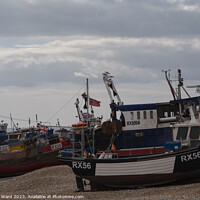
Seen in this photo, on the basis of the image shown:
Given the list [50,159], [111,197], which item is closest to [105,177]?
[111,197]

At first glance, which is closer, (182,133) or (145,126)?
(182,133)

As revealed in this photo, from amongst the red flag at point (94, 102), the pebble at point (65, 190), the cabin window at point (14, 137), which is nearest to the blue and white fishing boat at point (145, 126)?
the pebble at point (65, 190)

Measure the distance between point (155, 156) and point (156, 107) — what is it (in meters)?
8.23

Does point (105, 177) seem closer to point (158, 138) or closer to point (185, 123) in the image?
point (185, 123)

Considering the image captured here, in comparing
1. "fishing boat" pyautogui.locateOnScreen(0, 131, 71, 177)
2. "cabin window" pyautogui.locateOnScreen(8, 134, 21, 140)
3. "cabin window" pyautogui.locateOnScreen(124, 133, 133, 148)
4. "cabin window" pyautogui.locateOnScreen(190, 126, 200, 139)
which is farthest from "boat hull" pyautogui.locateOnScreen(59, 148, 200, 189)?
"cabin window" pyautogui.locateOnScreen(8, 134, 21, 140)

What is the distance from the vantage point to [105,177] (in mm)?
25312

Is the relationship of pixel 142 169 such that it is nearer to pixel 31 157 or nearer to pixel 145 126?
pixel 145 126

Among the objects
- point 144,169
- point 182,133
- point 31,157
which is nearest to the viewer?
point 144,169

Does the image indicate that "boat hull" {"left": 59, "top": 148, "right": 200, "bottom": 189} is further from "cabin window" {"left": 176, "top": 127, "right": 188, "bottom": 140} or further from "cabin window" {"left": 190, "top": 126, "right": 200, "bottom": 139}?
"cabin window" {"left": 176, "top": 127, "right": 188, "bottom": 140}

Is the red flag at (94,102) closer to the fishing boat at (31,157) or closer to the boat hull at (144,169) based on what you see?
the fishing boat at (31,157)

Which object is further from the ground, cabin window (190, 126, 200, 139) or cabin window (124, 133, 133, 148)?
cabin window (190, 126, 200, 139)

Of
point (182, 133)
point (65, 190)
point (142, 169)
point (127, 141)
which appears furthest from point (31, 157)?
point (182, 133)

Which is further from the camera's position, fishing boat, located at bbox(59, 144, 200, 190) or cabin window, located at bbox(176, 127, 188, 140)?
cabin window, located at bbox(176, 127, 188, 140)

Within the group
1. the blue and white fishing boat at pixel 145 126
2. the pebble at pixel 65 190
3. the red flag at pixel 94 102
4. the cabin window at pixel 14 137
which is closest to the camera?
the pebble at pixel 65 190
